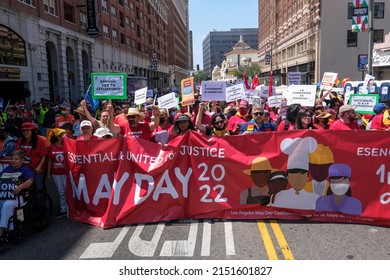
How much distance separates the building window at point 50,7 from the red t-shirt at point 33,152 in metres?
25.4

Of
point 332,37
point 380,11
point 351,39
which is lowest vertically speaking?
point 351,39

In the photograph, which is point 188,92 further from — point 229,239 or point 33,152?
point 229,239

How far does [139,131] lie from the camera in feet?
21.7

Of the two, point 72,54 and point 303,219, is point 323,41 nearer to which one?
point 72,54

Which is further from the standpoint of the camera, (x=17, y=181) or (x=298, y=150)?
(x=298, y=150)

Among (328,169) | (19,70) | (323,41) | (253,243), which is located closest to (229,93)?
(328,169)

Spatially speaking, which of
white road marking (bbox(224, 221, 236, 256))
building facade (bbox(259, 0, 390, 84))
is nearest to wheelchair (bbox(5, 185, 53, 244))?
white road marking (bbox(224, 221, 236, 256))

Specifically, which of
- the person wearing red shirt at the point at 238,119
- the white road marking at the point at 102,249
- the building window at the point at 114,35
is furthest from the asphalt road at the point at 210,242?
the building window at the point at 114,35

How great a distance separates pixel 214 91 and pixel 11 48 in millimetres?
18956

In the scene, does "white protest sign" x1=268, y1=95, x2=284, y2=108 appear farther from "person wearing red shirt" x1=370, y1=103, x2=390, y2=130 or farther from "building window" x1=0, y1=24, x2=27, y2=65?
"building window" x1=0, y1=24, x2=27, y2=65

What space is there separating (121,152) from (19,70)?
A: 21.0 metres

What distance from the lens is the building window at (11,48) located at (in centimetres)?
2178

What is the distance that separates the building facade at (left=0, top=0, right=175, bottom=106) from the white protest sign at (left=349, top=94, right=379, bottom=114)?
2028cm

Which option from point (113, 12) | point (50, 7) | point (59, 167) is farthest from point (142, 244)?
point (113, 12)
